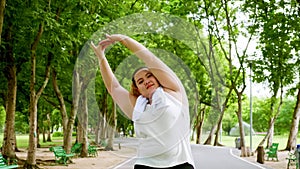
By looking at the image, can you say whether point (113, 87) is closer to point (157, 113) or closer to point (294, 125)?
point (157, 113)

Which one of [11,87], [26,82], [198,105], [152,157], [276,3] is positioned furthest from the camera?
[26,82]

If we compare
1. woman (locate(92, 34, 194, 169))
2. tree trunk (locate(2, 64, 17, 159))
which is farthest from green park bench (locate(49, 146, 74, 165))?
woman (locate(92, 34, 194, 169))

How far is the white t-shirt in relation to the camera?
209cm

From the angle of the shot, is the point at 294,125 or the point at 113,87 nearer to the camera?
the point at 113,87

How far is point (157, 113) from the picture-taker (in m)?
2.09

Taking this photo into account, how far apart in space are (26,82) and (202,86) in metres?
23.3

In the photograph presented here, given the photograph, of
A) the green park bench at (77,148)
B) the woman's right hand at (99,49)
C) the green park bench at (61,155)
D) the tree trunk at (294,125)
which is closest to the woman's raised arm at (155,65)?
the woman's right hand at (99,49)

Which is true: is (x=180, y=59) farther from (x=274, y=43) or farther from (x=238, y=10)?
(x=238, y=10)

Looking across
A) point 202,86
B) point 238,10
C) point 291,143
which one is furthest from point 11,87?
point 291,143

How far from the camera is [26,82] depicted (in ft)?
81.5

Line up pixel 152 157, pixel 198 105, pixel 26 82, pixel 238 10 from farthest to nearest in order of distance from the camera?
pixel 238 10
pixel 26 82
pixel 198 105
pixel 152 157

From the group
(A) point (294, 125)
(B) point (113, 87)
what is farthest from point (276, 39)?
(B) point (113, 87)

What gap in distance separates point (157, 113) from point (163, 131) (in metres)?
0.08

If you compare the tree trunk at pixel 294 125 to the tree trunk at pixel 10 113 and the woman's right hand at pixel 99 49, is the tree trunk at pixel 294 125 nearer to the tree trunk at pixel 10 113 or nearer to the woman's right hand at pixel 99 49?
the tree trunk at pixel 10 113
